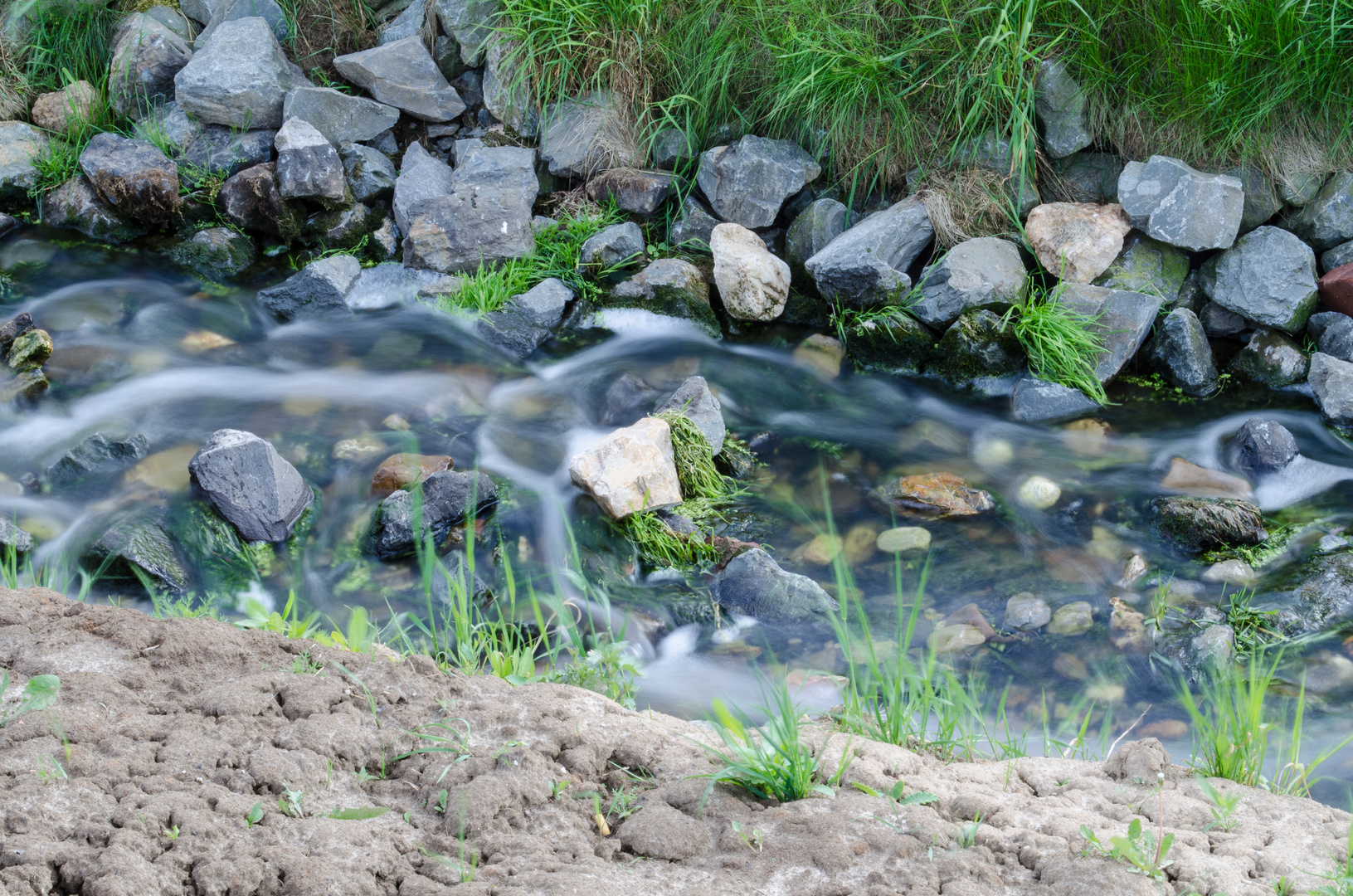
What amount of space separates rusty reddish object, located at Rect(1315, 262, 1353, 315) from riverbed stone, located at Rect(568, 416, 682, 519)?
3112mm

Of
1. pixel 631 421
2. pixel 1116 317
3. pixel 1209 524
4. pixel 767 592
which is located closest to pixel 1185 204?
pixel 1116 317

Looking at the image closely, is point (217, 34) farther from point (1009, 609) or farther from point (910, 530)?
point (1009, 609)

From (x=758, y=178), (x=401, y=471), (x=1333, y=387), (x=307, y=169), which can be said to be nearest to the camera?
(x=401, y=471)

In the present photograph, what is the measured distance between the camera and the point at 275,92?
5258 millimetres

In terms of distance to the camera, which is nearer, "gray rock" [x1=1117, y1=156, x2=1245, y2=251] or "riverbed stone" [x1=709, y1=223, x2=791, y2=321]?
"gray rock" [x1=1117, y1=156, x2=1245, y2=251]

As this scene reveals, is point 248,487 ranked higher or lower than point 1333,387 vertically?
lower

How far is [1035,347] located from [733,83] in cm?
212

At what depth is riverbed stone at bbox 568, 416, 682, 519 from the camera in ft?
10.9

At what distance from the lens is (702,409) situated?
3.70m

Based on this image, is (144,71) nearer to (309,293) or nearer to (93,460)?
(309,293)

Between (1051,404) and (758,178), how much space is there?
6.02 feet

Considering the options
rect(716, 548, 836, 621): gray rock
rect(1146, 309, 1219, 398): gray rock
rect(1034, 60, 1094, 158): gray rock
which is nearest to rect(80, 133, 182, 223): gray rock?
rect(716, 548, 836, 621): gray rock

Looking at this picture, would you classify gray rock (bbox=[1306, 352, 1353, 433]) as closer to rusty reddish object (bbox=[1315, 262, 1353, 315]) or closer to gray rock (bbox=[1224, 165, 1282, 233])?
rusty reddish object (bbox=[1315, 262, 1353, 315])

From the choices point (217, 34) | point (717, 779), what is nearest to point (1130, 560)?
point (717, 779)
